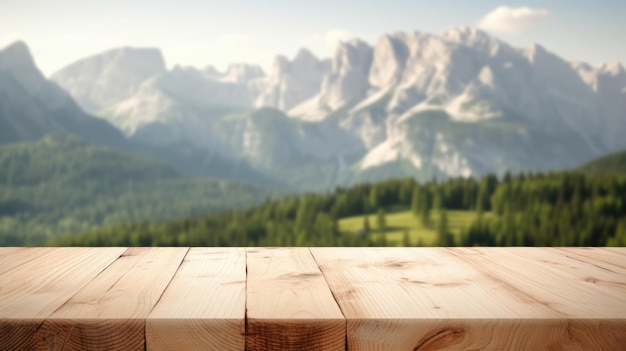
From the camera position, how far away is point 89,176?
19262 cm

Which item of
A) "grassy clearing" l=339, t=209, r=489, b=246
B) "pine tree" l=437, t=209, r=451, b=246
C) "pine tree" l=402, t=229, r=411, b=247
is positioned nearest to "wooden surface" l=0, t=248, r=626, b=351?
"pine tree" l=437, t=209, r=451, b=246

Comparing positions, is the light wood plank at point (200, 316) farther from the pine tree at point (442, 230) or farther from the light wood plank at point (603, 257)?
the pine tree at point (442, 230)

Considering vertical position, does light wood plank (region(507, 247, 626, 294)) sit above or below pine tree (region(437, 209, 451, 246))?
above

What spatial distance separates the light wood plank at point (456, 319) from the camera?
1763 millimetres

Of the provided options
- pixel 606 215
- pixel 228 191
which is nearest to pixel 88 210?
pixel 228 191

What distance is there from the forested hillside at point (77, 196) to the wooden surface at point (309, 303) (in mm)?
169257

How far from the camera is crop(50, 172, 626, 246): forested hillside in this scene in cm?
7812

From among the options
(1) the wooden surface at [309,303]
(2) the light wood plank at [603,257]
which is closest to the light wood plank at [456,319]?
(1) the wooden surface at [309,303]

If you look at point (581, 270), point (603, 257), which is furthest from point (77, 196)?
point (581, 270)

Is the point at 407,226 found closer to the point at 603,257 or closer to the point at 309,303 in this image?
the point at 603,257

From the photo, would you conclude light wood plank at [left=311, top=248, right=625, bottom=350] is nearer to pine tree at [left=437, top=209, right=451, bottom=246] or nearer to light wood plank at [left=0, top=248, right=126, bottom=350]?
light wood plank at [left=0, top=248, right=126, bottom=350]

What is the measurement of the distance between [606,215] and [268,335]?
87708mm

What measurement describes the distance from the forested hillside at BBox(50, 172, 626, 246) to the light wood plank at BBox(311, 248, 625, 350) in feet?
237

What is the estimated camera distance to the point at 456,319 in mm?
1796
